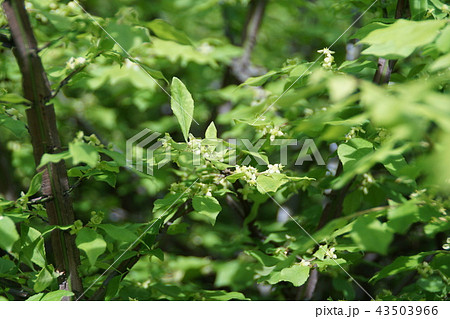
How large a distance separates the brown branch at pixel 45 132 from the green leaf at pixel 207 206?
1.35ft

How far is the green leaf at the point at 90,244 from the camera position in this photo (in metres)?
1.19

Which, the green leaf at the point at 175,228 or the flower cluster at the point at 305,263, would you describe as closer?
the flower cluster at the point at 305,263

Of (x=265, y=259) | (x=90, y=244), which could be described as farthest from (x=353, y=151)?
(x=90, y=244)

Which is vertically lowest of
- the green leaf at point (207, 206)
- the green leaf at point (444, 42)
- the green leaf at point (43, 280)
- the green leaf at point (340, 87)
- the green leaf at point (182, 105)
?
the green leaf at point (43, 280)

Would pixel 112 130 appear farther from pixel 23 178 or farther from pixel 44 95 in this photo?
pixel 44 95

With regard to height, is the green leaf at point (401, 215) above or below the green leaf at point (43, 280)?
above

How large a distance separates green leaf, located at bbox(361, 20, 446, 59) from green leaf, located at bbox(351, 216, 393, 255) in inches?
14.6

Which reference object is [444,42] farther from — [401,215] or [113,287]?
[113,287]

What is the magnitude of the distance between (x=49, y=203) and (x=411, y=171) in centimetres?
106

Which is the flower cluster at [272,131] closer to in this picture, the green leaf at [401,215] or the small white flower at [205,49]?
the green leaf at [401,215]

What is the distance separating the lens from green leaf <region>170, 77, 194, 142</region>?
4.71 feet

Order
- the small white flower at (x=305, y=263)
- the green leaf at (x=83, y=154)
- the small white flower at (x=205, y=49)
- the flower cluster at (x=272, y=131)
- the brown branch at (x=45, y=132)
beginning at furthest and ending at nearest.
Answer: the small white flower at (x=205, y=49) < the flower cluster at (x=272, y=131) < the small white flower at (x=305, y=263) < the brown branch at (x=45, y=132) < the green leaf at (x=83, y=154)

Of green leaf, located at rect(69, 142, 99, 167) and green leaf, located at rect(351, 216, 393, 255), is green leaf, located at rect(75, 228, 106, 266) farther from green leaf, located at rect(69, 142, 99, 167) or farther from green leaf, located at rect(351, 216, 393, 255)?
green leaf, located at rect(351, 216, 393, 255)

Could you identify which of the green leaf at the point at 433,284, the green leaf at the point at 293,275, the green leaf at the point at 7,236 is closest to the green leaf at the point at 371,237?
the green leaf at the point at 293,275
